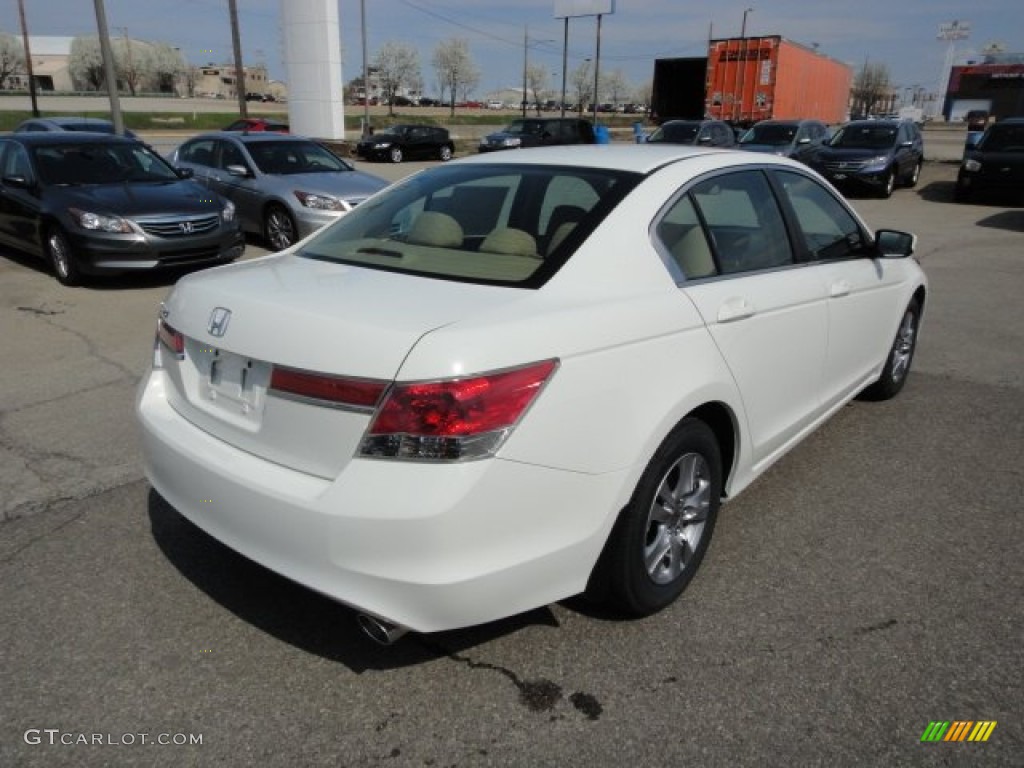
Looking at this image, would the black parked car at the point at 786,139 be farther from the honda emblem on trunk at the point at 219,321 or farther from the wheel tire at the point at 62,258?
the honda emblem on trunk at the point at 219,321

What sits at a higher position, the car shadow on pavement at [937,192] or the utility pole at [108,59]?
the utility pole at [108,59]

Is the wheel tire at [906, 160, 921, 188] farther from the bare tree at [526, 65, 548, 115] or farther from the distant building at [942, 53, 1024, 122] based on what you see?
the bare tree at [526, 65, 548, 115]

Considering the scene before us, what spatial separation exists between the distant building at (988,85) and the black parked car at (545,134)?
52993 mm

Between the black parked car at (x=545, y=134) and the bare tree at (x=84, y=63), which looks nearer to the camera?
the black parked car at (x=545, y=134)

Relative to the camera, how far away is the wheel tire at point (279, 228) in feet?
33.0

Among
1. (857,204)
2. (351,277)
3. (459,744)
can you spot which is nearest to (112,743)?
(459,744)

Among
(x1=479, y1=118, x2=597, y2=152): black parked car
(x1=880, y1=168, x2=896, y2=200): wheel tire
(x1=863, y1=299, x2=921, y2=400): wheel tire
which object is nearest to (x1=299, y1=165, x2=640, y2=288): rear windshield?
(x1=863, y1=299, x2=921, y2=400): wheel tire

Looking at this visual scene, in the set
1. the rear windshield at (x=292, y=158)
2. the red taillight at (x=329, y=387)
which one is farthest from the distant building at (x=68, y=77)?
the red taillight at (x=329, y=387)

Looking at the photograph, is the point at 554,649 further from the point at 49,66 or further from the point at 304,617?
the point at 49,66

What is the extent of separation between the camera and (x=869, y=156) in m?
18.1

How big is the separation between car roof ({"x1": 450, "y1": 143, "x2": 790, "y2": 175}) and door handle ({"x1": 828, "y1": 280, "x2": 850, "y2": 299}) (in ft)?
2.04

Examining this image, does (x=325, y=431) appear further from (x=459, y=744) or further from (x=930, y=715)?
(x=930, y=715)

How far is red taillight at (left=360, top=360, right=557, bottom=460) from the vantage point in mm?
2090

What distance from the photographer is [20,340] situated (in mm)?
6387
